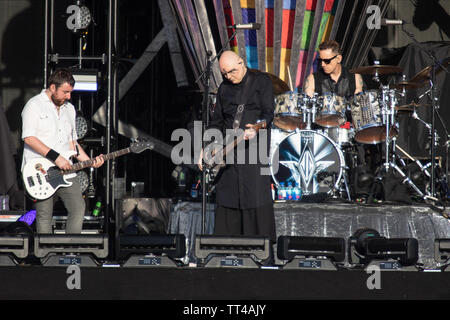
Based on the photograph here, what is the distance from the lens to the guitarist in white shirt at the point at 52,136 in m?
6.28

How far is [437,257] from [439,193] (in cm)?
314

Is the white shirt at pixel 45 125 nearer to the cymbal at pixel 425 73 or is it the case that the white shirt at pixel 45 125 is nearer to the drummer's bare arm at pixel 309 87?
the drummer's bare arm at pixel 309 87

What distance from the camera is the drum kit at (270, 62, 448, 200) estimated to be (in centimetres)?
785

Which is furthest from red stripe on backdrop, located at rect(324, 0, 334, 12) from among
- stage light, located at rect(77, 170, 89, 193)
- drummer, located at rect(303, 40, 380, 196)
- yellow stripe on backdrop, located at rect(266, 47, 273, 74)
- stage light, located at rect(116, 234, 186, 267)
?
stage light, located at rect(116, 234, 186, 267)

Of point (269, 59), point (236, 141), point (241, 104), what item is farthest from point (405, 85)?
point (236, 141)

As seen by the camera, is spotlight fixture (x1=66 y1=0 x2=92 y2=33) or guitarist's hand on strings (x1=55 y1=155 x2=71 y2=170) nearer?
guitarist's hand on strings (x1=55 y1=155 x2=71 y2=170)

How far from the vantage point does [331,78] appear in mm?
8047

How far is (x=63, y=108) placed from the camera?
6.55 meters

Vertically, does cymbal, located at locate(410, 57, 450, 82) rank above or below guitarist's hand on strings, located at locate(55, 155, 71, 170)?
above

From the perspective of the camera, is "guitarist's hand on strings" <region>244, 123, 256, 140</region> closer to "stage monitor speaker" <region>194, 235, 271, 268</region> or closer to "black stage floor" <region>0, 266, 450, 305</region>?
"stage monitor speaker" <region>194, 235, 271, 268</region>

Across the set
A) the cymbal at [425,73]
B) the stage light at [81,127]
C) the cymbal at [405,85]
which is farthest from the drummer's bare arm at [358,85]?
the stage light at [81,127]

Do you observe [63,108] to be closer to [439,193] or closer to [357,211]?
[357,211]
